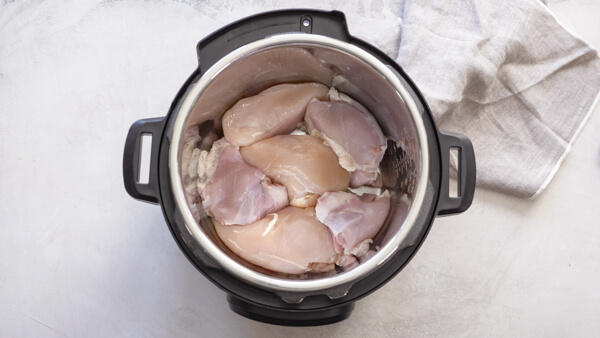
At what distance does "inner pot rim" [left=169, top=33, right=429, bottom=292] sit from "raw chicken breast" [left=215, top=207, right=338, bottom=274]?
0.26 ft

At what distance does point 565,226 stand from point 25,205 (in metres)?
1.03

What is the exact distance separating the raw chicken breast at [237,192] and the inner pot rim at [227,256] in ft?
0.36

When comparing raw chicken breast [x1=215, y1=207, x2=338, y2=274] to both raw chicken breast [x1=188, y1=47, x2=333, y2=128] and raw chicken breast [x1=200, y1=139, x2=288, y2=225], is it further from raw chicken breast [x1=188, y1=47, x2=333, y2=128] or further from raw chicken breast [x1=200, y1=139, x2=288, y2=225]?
raw chicken breast [x1=188, y1=47, x2=333, y2=128]

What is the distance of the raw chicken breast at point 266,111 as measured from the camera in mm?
752

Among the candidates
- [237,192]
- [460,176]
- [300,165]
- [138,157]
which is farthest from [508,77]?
[138,157]

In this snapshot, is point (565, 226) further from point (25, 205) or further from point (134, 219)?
point (25, 205)

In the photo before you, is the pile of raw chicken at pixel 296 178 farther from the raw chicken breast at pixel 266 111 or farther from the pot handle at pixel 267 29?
the pot handle at pixel 267 29

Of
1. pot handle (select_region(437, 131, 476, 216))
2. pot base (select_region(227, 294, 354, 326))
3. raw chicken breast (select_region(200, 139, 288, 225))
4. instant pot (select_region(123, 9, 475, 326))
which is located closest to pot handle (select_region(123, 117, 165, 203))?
instant pot (select_region(123, 9, 475, 326))

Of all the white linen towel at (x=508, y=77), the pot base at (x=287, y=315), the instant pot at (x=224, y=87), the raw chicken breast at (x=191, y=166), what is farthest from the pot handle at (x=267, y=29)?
the pot base at (x=287, y=315)

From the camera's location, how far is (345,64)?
2.27 feet

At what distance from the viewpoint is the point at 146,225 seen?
0.87m

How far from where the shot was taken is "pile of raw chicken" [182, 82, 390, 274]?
0.72 metres

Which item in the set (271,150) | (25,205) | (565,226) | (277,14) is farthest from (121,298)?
(565,226)

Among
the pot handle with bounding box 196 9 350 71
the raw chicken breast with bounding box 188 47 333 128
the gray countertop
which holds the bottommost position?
the gray countertop
